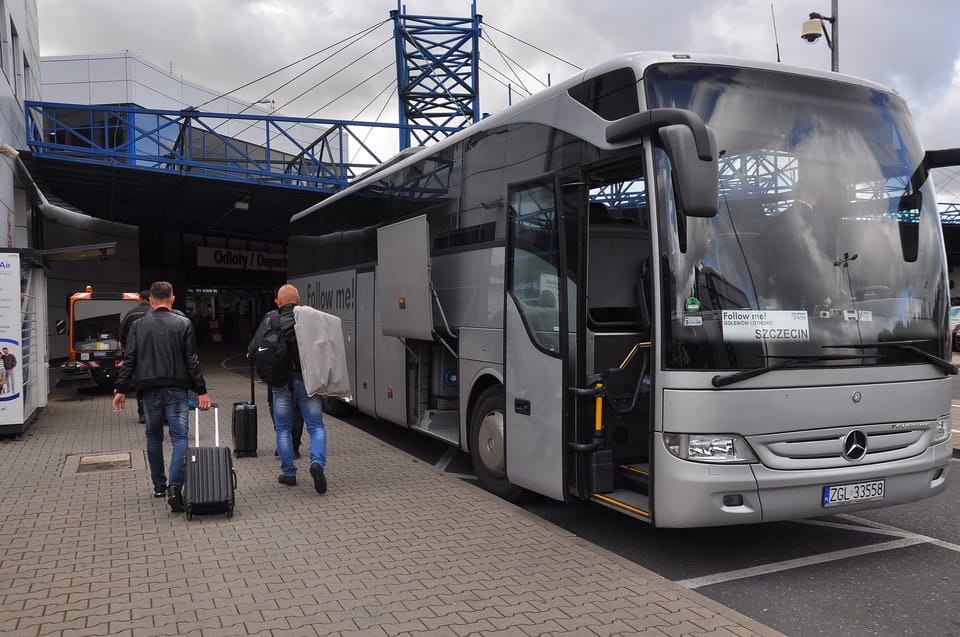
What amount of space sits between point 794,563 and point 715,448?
1246 millimetres

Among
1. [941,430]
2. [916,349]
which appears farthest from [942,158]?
[941,430]

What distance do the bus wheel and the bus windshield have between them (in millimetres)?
2286

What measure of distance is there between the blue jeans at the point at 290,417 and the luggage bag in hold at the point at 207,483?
961 mm

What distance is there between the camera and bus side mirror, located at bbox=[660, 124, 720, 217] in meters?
4.37

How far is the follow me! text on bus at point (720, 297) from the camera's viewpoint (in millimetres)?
4793

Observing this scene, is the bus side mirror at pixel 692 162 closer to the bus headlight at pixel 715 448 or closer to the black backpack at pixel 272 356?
the bus headlight at pixel 715 448

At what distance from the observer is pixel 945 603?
456 centimetres

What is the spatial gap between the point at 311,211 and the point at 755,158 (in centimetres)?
962

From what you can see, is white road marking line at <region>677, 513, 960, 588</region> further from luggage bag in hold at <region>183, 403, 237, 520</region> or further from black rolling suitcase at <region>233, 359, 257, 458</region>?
black rolling suitcase at <region>233, 359, 257, 458</region>

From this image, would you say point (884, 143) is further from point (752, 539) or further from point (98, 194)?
point (98, 194)

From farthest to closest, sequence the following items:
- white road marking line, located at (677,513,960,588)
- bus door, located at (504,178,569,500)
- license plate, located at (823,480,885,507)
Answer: bus door, located at (504,178,569,500), white road marking line, located at (677,513,960,588), license plate, located at (823,480,885,507)

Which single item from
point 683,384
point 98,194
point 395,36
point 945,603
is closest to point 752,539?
point 945,603

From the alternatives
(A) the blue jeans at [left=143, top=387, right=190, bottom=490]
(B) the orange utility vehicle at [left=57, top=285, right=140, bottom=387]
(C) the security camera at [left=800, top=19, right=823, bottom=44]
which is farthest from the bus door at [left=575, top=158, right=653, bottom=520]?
(B) the orange utility vehicle at [left=57, top=285, right=140, bottom=387]

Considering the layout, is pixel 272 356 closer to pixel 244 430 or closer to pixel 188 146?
pixel 244 430
